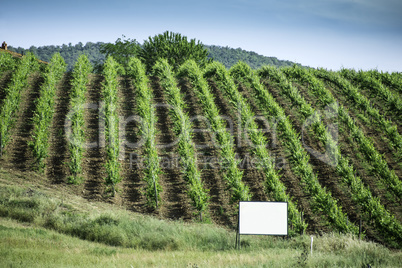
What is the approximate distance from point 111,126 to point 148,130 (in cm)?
238

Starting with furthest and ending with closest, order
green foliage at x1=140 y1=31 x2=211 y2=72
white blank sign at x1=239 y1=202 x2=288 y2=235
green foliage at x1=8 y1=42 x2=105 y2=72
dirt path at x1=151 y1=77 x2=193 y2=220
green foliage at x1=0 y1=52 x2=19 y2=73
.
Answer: green foliage at x1=8 y1=42 x2=105 y2=72 → green foliage at x1=140 y1=31 x2=211 y2=72 → green foliage at x1=0 y1=52 x2=19 y2=73 → dirt path at x1=151 y1=77 x2=193 y2=220 → white blank sign at x1=239 y1=202 x2=288 y2=235

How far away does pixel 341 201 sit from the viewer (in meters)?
18.2

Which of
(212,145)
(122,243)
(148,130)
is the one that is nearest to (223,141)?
(212,145)

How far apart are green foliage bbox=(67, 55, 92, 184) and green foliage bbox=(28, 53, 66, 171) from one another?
1.40 meters

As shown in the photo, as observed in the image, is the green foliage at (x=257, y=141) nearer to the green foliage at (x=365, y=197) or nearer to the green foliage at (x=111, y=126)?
the green foliage at (x=365, y=197)

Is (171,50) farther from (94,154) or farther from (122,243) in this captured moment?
(122,243)

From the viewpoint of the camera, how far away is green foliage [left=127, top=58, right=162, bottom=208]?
59.2ft

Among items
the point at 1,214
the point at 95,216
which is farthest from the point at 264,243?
the point at 1,214

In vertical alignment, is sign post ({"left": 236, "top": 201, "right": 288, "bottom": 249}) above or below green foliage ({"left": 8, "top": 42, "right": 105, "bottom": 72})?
below

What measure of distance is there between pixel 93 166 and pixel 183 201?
6100 millimetres

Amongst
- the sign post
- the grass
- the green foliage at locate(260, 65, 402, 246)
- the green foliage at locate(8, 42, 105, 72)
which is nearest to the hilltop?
the green foliage at locate(260, 65, 402, 246)

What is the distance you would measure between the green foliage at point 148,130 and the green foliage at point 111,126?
166cm

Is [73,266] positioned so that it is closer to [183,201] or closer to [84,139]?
[183,201]

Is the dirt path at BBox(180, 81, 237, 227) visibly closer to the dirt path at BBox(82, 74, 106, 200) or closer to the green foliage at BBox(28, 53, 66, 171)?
the dirt path at BBox(82, 74, 106, 200)
